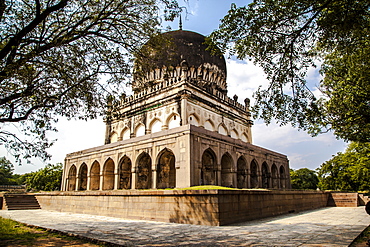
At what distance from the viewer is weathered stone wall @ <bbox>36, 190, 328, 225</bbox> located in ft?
23.8

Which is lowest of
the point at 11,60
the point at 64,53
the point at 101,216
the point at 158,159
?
the point at 101,216

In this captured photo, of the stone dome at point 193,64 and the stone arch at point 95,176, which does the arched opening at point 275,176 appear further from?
the stone arch at point 95,176

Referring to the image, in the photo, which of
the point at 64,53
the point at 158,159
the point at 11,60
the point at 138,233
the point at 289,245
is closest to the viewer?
the point at 289,245

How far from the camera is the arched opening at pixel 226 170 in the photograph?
49.3 feet

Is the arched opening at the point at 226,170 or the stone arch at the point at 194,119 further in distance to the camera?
the stone arch at the point at 194,119

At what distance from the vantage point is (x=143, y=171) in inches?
612

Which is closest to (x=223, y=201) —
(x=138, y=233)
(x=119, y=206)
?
(x=138, y=233)

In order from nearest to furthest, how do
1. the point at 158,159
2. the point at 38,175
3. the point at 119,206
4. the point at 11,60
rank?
the point at 11,60, the point at 119,206, the point at 158,159, the point at 38,175

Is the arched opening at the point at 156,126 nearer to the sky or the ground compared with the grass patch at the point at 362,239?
nearer to the sky

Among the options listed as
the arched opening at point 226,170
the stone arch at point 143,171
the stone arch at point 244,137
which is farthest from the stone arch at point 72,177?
the stone arch at point 244,137

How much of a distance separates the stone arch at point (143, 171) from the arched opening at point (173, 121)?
312cm

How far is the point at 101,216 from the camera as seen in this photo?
10312 millimetres

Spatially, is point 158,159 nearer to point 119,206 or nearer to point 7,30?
point 119,206

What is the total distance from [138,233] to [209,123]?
1393cm
